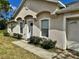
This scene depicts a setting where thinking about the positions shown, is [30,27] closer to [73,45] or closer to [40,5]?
[40,5]

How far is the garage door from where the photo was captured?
1366 cm

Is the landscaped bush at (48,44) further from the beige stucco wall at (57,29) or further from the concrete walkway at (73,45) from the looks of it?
the concrete walkway at (73,45)

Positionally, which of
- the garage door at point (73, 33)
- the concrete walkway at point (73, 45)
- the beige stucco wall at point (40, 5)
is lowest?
the concrete walkway at point (73, 45)

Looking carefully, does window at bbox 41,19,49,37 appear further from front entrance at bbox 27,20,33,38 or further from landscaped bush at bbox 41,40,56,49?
front entrance at bbox 27,20,33,38

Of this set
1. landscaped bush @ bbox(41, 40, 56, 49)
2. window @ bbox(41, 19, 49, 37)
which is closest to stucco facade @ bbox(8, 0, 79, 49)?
window @ bbox(41, 19, 49, 37)

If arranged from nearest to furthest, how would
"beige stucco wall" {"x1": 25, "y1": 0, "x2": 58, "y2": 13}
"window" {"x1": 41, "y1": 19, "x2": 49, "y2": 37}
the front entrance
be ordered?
"beige stucco wall" {"x1": 25, "y1": 0, "x2": 58, "y2": 13}, "window" {"x1": 41, "y1": 19, "x2": 49, "y2": 37}, the front entrance

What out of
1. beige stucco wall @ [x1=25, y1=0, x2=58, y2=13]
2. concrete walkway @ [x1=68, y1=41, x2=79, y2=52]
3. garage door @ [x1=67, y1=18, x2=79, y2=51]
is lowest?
concrete walkway @ [x1=68, y1=41, x2=79, y2=52]

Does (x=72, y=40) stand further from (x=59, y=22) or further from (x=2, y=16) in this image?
(x=2, y=16)

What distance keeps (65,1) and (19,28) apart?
9140 mm

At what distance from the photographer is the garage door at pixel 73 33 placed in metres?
13.7

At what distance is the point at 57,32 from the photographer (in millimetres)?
15547

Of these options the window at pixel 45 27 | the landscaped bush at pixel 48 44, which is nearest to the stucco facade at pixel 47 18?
the window at pixel 45 27

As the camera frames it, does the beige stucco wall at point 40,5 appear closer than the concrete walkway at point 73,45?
No

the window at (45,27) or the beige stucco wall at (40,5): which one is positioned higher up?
the beige stucco wall at (40,5)
